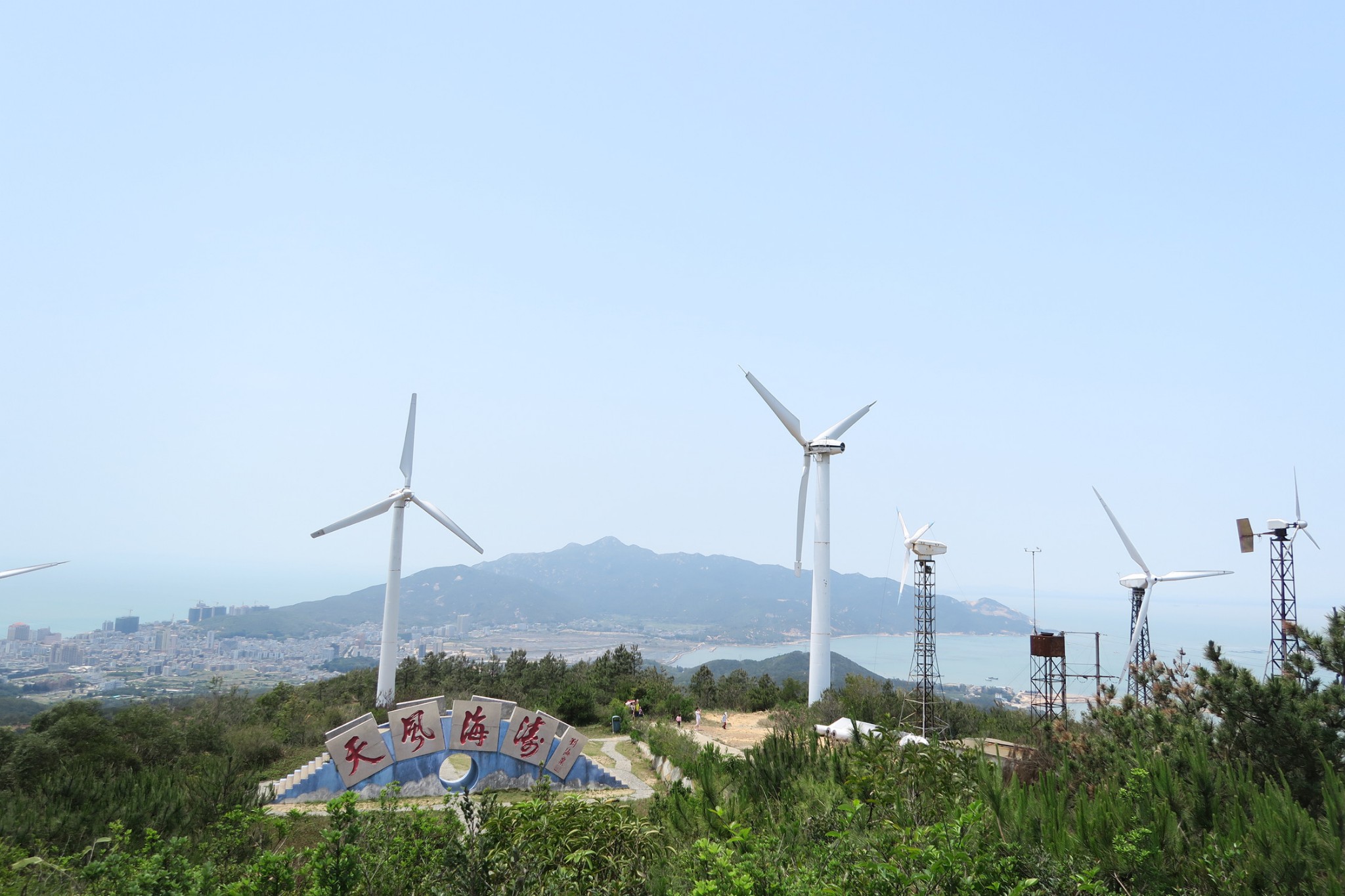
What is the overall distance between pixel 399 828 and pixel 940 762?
21.5 feet

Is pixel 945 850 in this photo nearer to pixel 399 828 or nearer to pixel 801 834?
pixel 801 834

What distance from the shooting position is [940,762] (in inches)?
402

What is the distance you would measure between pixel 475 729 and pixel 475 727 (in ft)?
0.11

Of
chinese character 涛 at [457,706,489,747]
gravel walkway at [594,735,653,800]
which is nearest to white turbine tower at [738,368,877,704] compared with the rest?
gravel walkway at [594,735,653,800]

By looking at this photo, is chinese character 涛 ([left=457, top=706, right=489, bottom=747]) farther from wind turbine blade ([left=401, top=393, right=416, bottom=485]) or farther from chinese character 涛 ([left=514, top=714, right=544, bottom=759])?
wind turbine blade ([left=401, top=393, right=416, bottom=485])

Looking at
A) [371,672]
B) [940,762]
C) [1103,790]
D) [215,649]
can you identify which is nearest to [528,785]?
[940,762]

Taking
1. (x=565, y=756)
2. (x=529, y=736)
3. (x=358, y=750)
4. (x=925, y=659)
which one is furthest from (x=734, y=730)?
(x=358, y=750)

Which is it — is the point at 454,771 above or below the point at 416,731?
below

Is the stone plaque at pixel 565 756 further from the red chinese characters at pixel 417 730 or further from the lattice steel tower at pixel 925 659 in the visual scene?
the lattice steel tower at pixel 925 659

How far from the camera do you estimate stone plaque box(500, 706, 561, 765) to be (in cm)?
1934

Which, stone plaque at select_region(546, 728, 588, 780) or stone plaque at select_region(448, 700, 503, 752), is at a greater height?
stone plaque at select_region(448, 700, 503, 752)

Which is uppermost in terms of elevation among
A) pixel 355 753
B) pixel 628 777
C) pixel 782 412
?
pixel 782 412

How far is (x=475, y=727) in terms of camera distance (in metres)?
A: 19.0

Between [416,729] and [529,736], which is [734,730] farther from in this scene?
[416,729]
